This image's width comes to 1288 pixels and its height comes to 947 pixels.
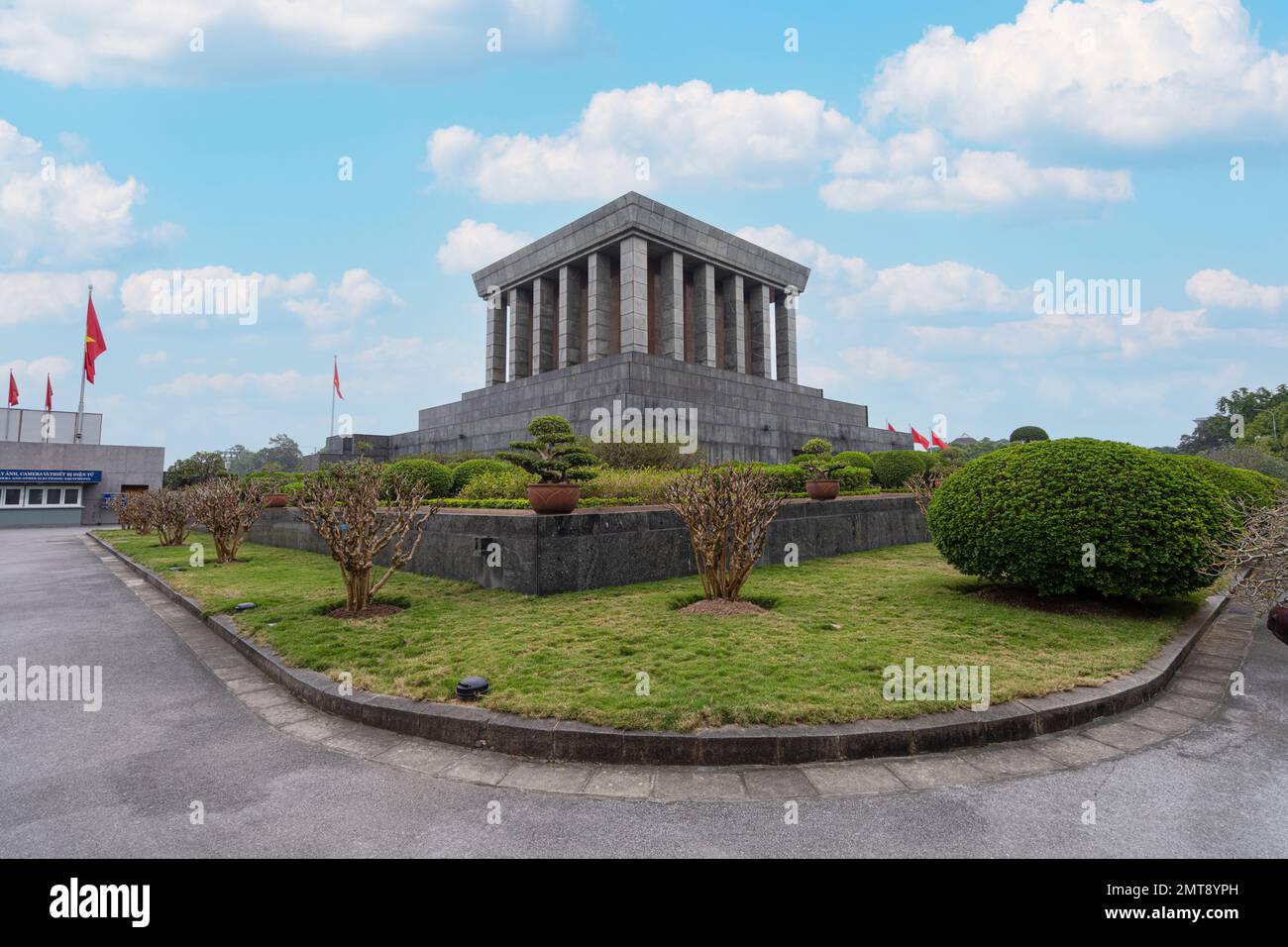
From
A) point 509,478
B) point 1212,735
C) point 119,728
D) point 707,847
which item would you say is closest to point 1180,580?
point 1212,735

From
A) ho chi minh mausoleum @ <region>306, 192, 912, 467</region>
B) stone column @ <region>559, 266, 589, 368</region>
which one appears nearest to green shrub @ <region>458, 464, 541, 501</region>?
ho chi minh mausoleum @ <region>306, 192, 912, 467</region>

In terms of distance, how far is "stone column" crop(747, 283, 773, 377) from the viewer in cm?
3334

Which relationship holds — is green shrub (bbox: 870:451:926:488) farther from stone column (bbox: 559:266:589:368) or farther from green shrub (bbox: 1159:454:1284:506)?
stone column (bbox: 559:266:589:368)

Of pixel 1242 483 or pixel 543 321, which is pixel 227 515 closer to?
pixel 1242 483

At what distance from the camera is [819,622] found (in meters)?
6.57

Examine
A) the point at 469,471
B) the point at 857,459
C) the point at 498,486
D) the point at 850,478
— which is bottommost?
the point at 498,486

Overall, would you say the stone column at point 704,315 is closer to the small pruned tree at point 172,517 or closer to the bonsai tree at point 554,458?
the bonsai tree at point 554,458

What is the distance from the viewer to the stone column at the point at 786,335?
34312 mm

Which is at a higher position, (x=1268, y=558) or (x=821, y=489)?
(x=821, y=489)

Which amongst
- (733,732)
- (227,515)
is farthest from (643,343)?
(733,732)

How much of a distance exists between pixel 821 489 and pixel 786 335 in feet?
76.4

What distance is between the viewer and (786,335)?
3438 centimetres

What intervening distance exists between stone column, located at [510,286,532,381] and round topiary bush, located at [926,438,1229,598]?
27492mm
